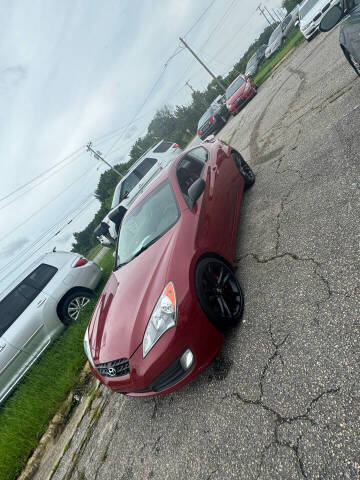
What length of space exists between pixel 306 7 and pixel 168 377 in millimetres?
13980

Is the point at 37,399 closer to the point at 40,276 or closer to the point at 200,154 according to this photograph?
the point at 40,276

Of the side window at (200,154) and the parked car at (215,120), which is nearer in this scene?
the side window at (200,154)

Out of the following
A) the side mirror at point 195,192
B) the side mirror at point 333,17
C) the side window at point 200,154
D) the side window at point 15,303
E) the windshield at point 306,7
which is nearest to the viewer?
the side mirror at point 333,17

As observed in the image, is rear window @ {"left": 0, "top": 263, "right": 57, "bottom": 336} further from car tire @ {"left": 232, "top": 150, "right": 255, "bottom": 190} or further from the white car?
the white car

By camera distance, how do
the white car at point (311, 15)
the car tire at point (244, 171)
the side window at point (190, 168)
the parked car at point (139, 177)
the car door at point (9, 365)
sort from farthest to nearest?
the parked car at point (139, 177) → the white car at point (311, 15) → the car tire at point (244, 171) → the car door at point (9, 365) → the side window at point (190, 168)

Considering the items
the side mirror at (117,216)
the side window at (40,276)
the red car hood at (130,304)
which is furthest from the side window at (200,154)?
the side mirror at (117,216)

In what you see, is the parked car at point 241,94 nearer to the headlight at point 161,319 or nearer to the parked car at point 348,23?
the parked car at point 348,23

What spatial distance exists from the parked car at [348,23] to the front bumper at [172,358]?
10.9ft

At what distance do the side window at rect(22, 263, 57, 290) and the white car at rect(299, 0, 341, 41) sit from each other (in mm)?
11174

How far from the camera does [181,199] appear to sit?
3320 millimetres

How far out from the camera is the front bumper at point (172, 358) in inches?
88.7

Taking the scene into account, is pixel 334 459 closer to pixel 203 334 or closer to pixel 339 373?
pixel 339 373

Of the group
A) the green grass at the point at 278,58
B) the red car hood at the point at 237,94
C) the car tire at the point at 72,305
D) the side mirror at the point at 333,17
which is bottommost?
the green grass at the point at 278,58

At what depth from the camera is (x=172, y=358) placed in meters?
2.26
